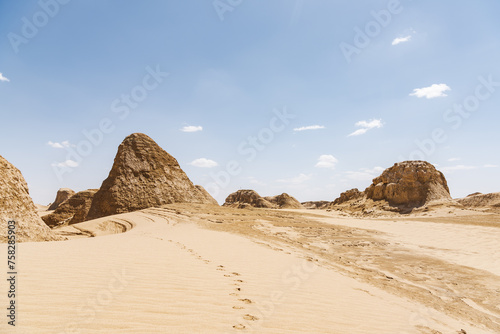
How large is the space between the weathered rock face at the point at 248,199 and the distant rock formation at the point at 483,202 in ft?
89.9

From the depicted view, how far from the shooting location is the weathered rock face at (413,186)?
28156 millimetres

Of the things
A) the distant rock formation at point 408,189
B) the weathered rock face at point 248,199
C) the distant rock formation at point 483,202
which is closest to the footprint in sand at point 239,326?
the distant rock formation at point 483,202

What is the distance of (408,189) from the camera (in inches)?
1140

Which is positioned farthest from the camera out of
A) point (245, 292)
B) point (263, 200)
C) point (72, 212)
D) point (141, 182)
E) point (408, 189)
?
point (263, 200)

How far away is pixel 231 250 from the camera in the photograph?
693 centimetres

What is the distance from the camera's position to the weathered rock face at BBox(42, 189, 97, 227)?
20.8 meters

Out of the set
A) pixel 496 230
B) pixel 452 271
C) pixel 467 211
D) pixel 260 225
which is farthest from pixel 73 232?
pixel 467 211

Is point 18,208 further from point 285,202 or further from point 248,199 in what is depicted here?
point 285,202

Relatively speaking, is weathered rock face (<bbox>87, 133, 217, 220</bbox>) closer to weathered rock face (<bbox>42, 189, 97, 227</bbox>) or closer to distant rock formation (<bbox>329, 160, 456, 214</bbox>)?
weathered rock face (<bbox>42, 189, 97, 227</bbox>)

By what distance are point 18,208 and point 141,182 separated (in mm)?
10715

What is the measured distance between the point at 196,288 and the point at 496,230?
49.7 ft

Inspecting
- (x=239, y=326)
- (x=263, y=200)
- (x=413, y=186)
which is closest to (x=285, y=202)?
(x=263, y=200)

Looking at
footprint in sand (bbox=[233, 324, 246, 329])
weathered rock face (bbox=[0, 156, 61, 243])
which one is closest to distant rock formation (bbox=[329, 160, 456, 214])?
weathered rock face (bbox=[0, 156, 61, 243])

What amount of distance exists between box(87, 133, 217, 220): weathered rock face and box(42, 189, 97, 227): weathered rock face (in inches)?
153
